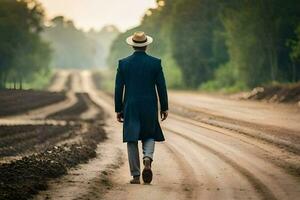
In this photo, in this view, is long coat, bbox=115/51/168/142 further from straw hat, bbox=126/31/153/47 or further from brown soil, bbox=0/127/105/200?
brown soil, bbox=0/127/105/200

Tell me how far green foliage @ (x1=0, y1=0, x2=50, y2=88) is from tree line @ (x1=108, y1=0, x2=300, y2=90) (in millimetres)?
14824

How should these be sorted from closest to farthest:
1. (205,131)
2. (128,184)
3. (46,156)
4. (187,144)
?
(128,184) → (46,156) → (187,144) → (205,131)

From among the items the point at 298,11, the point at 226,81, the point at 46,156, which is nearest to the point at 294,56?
the point at 298,11

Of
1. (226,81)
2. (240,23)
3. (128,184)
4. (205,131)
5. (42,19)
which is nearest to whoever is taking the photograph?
(128,184)

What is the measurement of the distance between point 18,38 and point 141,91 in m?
42.9

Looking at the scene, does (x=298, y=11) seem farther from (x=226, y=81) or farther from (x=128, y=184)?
(x=128, y=184)

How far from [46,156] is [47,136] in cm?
948

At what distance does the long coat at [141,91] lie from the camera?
29.9ft

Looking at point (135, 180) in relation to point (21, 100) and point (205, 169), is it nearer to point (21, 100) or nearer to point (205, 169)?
point (205, 169)

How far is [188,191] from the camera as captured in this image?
7996 mm

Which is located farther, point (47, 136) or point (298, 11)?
point (298, 11)

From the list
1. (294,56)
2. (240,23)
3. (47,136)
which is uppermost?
(240,23)

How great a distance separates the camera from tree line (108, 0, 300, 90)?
4403 centimetres

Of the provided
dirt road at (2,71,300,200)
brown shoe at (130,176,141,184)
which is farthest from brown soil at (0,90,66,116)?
brown shoe at (130,176,141,184)
